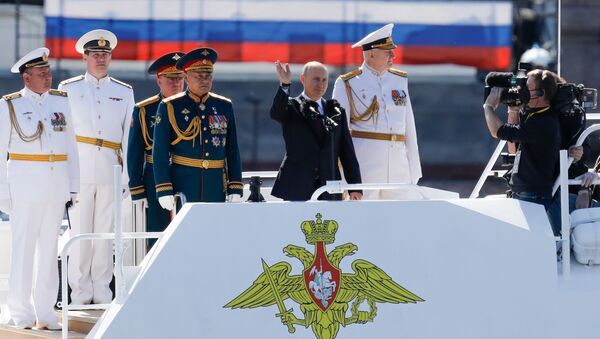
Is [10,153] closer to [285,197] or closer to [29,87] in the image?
[29,87]

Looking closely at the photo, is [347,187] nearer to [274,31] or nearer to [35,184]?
[35,184]

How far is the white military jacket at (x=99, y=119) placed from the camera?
8.98m

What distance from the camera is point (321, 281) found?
7.23m

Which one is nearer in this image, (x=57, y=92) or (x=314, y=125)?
(x=314, y=125)

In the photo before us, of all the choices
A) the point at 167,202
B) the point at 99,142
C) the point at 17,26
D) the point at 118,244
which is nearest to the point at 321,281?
the point at 118,244

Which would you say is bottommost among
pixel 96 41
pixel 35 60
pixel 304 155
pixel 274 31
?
pixel 304 155

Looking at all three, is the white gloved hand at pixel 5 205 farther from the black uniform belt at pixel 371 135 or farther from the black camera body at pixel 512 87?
the black camera body at pixel 512 87

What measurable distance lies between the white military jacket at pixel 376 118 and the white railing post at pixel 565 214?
152 centimetres

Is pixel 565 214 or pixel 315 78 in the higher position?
pixel 315 78

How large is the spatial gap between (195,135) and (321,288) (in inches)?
53.4

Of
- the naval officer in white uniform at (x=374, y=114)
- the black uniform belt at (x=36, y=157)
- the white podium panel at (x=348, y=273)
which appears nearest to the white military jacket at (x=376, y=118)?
the naval officer in white uniform at (x=374, y=114)

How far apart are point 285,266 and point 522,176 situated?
1380 millimetres

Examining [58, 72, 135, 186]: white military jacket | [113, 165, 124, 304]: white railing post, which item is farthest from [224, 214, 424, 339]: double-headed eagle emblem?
[58, 72, 135, 186]: white military jacket

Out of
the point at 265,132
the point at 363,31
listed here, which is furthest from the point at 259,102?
the point at 363,31
